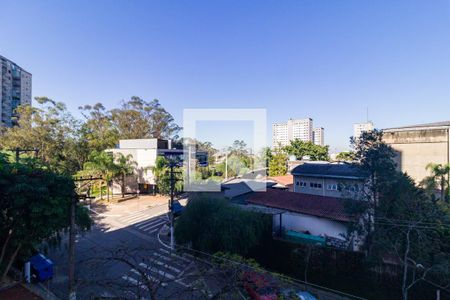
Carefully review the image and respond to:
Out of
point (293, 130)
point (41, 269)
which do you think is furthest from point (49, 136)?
point (293, 130)

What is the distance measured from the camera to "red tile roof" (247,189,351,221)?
12500mm

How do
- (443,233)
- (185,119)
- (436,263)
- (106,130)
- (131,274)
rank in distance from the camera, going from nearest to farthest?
(436,263) < (443,233) < (131,274) < (185,119) < (106,130)

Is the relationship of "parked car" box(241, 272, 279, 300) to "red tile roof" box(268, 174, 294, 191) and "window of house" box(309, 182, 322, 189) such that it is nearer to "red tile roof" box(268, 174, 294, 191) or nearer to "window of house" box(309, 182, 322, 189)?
"window of house" box(309, 182, 322, 189)

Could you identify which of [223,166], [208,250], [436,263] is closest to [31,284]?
[208,250]

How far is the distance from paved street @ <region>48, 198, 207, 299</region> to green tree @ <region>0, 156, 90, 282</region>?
1919 mm

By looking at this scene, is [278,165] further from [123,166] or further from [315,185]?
[123,166]

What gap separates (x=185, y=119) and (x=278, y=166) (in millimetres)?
24836

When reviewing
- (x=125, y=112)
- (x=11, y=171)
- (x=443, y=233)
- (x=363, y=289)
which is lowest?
(x=363, y=289)

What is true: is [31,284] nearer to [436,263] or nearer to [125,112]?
[436,263]

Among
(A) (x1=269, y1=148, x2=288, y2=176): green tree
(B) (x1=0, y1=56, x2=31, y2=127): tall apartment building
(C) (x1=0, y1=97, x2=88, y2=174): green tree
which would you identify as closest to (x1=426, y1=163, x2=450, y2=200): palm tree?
(A) (x1=269, y1=148, x2=288, y2=176): green tree

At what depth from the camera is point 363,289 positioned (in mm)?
10156

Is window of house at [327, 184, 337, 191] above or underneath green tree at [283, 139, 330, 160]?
underneath

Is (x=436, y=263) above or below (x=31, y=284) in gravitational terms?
above

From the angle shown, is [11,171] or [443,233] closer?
[11,171]
